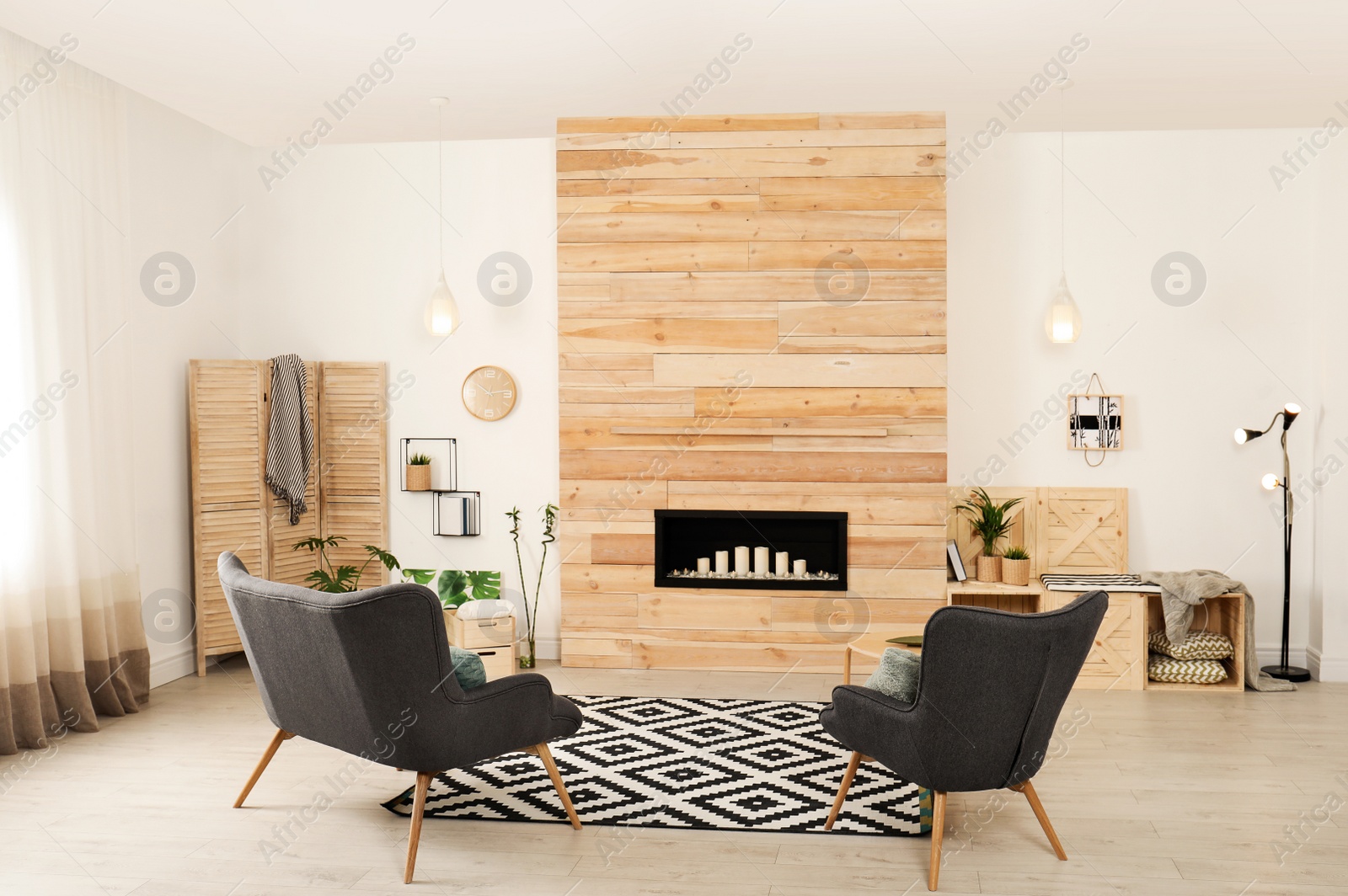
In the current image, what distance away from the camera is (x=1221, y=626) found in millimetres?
5723

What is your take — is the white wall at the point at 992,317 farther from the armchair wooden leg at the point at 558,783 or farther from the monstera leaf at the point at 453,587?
the armchair wooden leg at the point at 558,783

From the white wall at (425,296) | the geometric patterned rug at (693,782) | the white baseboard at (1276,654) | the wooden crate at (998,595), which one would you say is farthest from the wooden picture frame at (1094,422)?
the white wall at (425,296)

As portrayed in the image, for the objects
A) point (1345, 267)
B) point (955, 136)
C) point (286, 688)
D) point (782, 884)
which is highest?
point (955, 136)

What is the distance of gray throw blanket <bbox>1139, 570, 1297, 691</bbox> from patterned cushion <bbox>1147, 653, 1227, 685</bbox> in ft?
0.38

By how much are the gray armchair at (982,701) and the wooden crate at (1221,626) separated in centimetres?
257

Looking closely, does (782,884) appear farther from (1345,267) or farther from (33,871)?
(1345,267)

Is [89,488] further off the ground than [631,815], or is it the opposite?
[89,488]

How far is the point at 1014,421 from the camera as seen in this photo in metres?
6.06

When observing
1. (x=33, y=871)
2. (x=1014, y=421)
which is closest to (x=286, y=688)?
(x=33, y=871)

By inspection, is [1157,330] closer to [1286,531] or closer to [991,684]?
[1286,531]

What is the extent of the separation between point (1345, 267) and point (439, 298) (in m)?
5.03

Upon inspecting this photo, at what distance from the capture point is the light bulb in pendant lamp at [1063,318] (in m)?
5.56

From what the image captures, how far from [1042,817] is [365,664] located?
7.33 feet

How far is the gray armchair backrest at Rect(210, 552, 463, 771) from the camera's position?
3.15 meters
